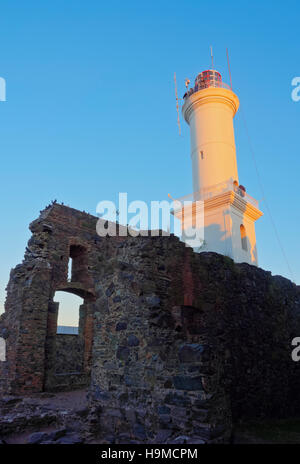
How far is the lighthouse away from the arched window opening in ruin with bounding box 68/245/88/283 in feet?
24.3

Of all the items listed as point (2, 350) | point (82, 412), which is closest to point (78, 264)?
point (2, 350)

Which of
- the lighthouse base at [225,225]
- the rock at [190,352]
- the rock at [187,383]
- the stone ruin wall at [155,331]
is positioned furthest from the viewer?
the lighthouse base at [225,225]

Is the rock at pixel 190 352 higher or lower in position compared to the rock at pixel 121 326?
lower

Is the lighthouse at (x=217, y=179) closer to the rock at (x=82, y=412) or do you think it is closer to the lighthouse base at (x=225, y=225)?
the lighthouse base at (x=225, y=225)

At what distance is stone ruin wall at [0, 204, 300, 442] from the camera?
478 centimetres

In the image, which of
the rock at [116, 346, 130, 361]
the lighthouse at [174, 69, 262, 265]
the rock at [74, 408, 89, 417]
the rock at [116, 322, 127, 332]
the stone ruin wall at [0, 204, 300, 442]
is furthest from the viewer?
the lighthouse at [174, 69, 262, 265]

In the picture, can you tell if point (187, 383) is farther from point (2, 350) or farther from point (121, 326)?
point (2, 350)

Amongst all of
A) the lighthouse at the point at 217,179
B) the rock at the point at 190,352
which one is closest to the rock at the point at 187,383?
the rock at the point at 190,352

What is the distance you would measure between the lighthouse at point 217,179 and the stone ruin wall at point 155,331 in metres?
7.17

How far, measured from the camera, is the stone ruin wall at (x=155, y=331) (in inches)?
188

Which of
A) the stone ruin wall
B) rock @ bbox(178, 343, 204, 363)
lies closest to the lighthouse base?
the stone ruin wall

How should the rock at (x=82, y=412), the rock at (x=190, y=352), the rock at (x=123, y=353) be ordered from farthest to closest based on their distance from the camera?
the rock at (x=82, y=412)
the rock at (x=123, y=353)
the rock at (x=190, y=352)

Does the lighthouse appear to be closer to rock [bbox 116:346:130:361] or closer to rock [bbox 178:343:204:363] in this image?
rock [bbox 116:346:130:361]
